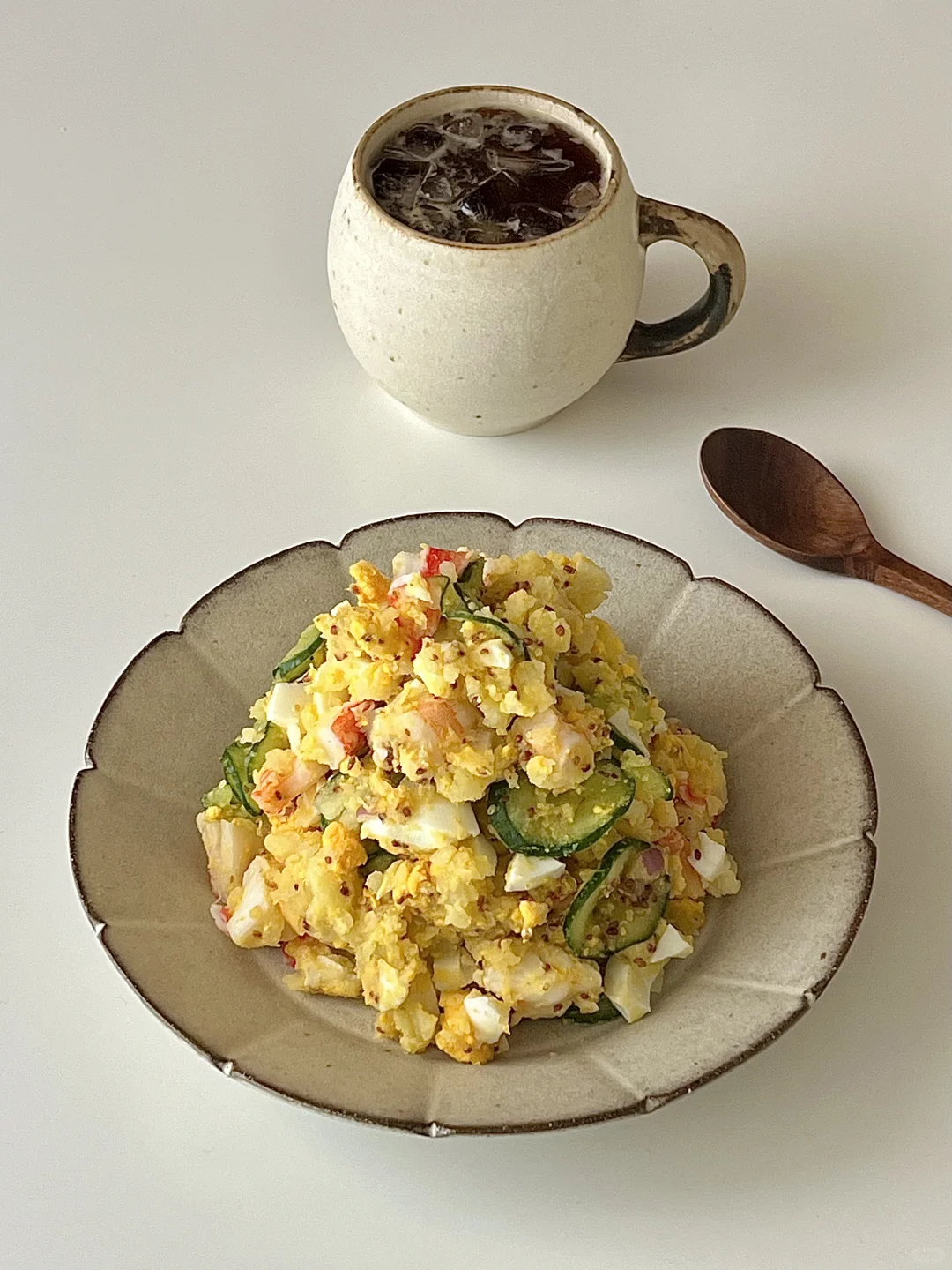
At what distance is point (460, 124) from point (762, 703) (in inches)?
36.5

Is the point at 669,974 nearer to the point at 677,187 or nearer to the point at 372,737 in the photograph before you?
the point at 372,737

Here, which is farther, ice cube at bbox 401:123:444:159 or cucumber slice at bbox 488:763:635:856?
ice cube at bbox 401:123:444:159

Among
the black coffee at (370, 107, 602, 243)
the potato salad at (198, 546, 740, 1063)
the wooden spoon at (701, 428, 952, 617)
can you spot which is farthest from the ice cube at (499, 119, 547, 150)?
the potato salad at (198, 546, 740, 1063)

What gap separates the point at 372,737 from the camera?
1.50 m

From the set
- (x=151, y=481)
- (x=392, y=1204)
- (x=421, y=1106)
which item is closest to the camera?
(x=421, y=1106)

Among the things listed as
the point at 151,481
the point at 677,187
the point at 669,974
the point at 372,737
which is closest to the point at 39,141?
the point at 151,481

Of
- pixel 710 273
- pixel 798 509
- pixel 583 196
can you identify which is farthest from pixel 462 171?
pixel 798 509

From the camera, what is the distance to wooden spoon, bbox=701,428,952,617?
6.66 feet

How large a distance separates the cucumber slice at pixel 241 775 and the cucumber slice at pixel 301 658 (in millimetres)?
85

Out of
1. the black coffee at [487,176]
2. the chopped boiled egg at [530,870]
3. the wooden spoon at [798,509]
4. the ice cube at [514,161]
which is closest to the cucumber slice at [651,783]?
the chopped boiled egg at [530,870]

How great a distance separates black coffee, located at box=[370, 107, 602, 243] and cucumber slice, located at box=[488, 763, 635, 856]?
2.64 ft

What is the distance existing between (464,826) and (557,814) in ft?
0.31

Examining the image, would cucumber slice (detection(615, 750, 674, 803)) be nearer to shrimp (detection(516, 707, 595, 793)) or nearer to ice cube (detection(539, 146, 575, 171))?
shrimp (detection(516, 707, 595, 793))

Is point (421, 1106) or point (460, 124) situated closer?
point (421, 1106)
